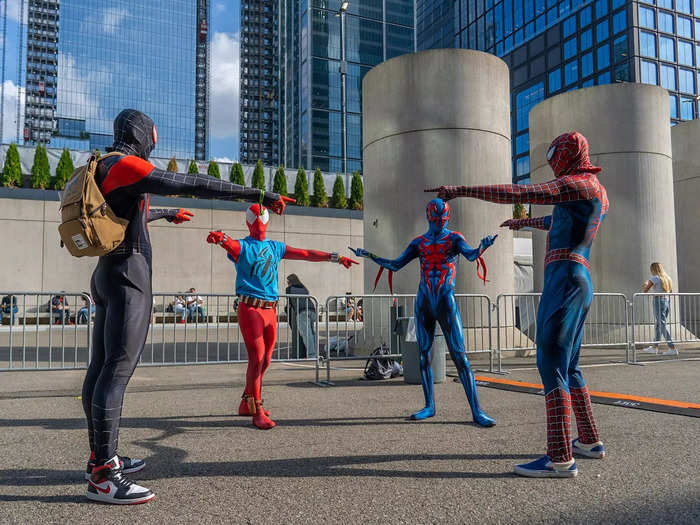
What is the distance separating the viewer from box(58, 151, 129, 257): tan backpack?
2879mm

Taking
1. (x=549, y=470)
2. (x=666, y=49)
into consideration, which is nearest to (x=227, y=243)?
(x=549, y=470)

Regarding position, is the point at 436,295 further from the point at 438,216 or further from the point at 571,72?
→ the point at 571,72

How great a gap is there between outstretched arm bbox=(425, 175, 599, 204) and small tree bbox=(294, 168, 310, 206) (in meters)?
23.4

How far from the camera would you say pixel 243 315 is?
16.6 ft

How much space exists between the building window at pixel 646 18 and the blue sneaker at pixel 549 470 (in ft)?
178

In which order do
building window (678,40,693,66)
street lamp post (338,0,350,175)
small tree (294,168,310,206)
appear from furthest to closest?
street lamp post (338,0,350,175), building window (678,40,693,66), small tree (294,168,310,206)

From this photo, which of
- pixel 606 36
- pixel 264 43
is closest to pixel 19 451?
pixel 606 36

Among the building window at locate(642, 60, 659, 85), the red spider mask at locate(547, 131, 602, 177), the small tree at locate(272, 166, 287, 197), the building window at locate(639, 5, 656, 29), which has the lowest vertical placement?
the red spider mask at locate(547, 131, 602, 177)

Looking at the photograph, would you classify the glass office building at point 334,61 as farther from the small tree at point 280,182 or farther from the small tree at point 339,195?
the small tree at point 339,195

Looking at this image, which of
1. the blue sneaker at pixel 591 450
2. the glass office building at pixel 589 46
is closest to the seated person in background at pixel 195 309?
the blue sneaker at pixel 591 450

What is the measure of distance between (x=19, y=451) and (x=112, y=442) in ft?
4.70

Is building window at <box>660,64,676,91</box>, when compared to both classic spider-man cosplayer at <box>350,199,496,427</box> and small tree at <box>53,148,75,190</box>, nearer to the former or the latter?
small tree at <box>53,148,75,190</box>

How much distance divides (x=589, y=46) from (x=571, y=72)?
2685 millimetres

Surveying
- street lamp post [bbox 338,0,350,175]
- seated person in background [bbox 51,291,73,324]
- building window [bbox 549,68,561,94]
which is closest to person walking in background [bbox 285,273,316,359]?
seated person in background [bbox 51,291,73,324]
